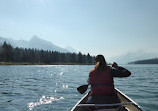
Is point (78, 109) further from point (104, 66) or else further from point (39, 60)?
point (39, 60)

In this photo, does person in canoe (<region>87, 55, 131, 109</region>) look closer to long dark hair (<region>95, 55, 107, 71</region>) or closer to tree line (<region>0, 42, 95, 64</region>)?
long dark hair (<region>95, 55, 107, 71</region>)

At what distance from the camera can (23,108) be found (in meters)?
11.2

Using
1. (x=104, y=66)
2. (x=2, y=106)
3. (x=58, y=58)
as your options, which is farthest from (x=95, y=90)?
(x=58, y=58)

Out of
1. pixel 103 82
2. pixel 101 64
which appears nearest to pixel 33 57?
pixel 101 64

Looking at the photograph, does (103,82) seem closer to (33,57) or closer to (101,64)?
(101,64)

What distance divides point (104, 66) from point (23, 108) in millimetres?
7028

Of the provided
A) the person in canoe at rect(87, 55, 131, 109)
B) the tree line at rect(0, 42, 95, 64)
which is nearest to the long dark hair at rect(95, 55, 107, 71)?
the person in canoe at rect(87, 55, 131, 109)

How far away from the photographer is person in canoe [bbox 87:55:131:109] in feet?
23.0

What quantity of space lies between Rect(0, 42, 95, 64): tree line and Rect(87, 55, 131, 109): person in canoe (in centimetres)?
13796

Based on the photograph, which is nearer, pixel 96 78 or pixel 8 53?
pixel 96 78

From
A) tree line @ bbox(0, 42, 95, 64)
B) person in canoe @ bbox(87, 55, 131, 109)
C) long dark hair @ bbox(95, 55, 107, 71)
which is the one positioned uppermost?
tree line @ bbox(0, 42, 95, 64)

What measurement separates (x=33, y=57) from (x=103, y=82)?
158 m

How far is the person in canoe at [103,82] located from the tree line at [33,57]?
137958mm

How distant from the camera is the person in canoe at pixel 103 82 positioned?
7004 mm
